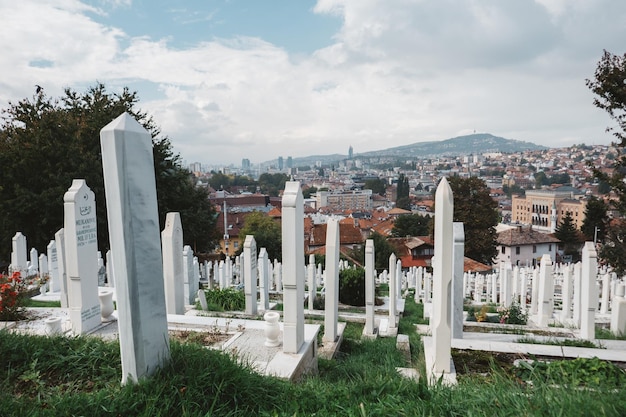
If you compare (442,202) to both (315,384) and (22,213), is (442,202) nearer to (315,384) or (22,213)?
(315,384)

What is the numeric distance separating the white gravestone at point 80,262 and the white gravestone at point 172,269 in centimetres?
140

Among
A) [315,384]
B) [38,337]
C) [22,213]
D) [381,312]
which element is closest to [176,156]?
[22,213]

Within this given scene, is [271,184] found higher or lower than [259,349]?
lower

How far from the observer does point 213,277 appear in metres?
14.4

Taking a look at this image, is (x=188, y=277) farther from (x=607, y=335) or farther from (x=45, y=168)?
(x=45, y=168)

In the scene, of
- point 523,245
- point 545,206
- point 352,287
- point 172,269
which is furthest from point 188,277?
point 545,206

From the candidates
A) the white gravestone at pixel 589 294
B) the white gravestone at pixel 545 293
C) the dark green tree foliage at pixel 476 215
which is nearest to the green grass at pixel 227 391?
the white gravestone at pixel 589 294

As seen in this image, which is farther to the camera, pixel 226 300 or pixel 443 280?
pixel 226 300

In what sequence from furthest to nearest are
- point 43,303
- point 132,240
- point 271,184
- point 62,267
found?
point 271,184 < point 62,267 < point 43,303 < point 132,240

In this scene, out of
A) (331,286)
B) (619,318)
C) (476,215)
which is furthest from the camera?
(476,215)

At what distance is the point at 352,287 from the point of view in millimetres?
10992

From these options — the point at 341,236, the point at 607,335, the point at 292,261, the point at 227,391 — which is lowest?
the point at 341,236

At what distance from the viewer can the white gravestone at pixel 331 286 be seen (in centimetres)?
675

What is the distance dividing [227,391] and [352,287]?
7923 mm
